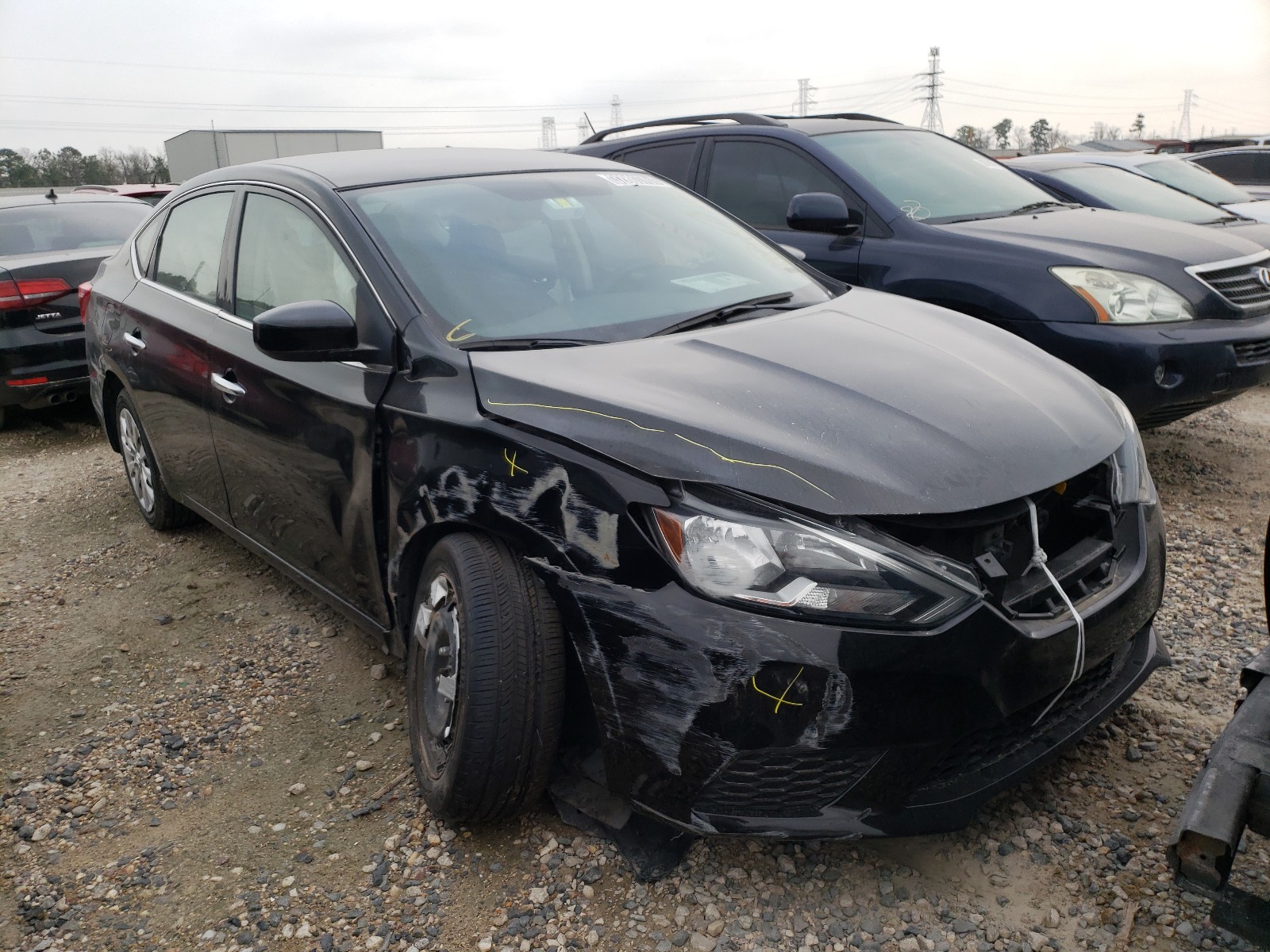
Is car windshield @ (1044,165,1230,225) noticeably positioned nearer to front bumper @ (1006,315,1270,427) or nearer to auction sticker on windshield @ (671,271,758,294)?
front bumper @ (1006,315,1270,427)

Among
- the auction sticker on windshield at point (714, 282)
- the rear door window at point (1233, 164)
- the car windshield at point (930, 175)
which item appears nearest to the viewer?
the auction sticker on windshield at point (714, 282)

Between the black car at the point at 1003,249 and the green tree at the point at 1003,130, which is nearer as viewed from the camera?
the black car at the point at 1003,249

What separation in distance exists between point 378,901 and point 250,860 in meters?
0.39

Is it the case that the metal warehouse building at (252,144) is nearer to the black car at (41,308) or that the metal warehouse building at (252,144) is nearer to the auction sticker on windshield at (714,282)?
the black car at (41,308)

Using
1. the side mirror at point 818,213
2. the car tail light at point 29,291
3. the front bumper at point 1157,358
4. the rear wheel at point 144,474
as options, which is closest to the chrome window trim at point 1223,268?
the front bumper at point 1157,358

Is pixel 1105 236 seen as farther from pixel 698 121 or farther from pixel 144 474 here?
pixel 144 474

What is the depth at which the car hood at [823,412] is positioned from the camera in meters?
2.00

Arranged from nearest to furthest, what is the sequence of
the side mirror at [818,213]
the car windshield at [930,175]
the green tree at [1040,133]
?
the side mirror at [818,213] → the car windshield at [930,175] → the green tree at [1040,133]

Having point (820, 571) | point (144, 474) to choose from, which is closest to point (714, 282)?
point (820, 571)

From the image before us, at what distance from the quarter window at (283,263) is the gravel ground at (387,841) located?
121 cm

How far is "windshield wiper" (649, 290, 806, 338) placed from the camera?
107 inches

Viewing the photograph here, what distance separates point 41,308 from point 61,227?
0.98 m

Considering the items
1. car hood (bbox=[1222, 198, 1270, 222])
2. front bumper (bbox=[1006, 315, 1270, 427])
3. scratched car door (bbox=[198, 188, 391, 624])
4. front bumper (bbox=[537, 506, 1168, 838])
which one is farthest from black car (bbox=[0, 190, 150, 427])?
car hood (bbox=[1222, 198, 1270, 222])

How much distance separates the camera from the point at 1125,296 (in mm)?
4234
